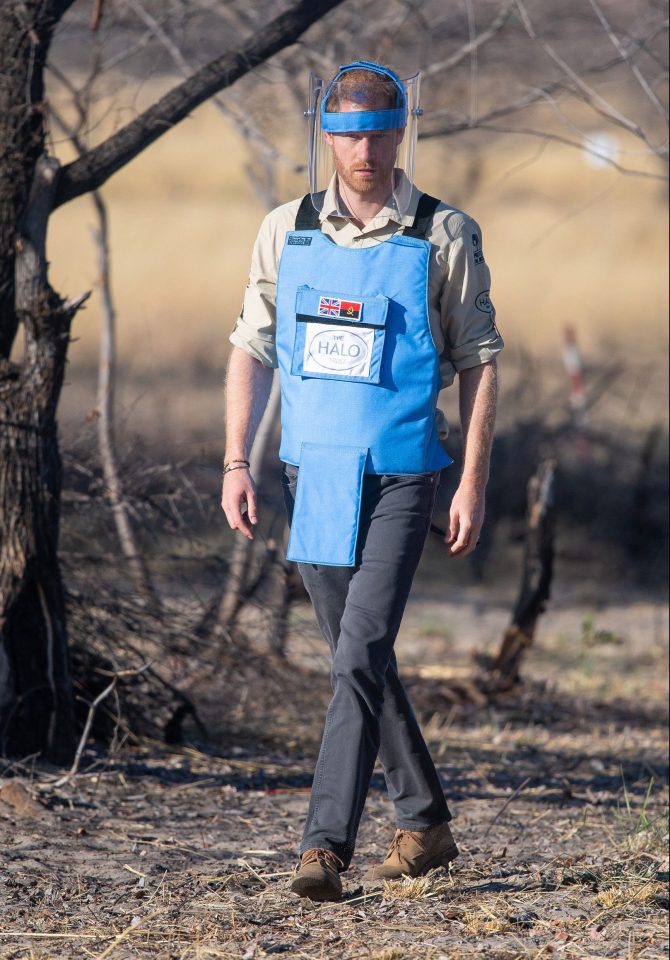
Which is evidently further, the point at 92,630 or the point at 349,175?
the point at 92,630

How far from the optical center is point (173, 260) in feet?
81.5

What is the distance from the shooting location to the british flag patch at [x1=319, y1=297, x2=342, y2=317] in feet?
10.2

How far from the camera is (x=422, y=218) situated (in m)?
3.16

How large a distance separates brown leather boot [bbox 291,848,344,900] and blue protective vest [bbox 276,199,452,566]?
72 cm

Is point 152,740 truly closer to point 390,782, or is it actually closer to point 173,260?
point 390,782

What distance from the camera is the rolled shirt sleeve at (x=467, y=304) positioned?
3.14 metres

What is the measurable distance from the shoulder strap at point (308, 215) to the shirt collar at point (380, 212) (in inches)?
0.9

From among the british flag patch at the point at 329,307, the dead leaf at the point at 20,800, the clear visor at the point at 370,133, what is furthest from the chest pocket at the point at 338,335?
the dead leaf at the point at 20,800

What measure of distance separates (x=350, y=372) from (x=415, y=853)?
130cm

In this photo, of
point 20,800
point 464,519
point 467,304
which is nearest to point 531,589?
point 20,800

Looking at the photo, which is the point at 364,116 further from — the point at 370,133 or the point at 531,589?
the point at 531,589

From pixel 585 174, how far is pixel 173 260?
1110cm

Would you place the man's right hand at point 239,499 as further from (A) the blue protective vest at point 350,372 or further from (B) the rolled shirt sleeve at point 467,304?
(B) the rolled shirt sleeve at point 467,304

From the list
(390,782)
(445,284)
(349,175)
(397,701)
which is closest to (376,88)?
(349,175)
